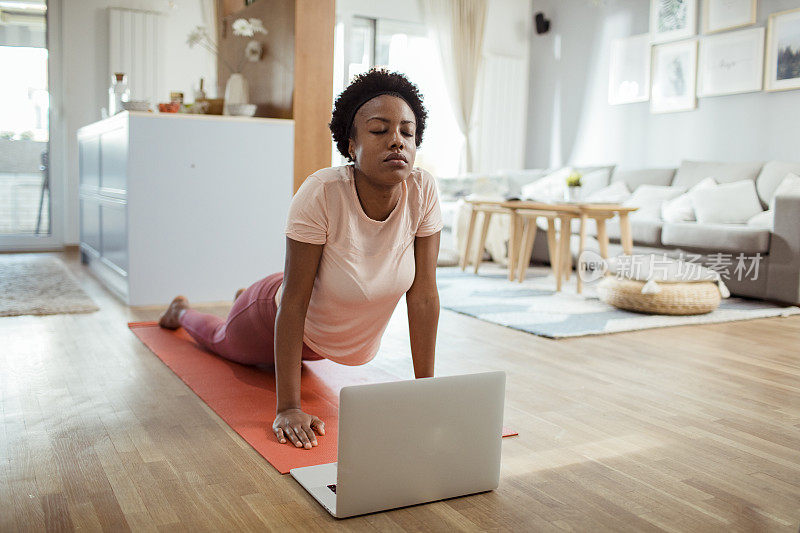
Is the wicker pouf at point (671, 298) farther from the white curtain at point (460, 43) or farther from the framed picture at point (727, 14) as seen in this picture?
the white curtain at point (460, 43)

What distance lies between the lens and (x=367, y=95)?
1.69m

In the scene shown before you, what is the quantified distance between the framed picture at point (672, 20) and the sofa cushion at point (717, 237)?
2.14 meters

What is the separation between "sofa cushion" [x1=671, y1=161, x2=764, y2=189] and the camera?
203 inches

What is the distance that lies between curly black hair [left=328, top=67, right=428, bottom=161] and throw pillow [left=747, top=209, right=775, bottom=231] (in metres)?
3.51

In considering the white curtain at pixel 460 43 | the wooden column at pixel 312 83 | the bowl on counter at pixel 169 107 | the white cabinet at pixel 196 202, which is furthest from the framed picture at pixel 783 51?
the bowl on counter at pixel 169 107

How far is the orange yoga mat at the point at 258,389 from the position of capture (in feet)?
5.68

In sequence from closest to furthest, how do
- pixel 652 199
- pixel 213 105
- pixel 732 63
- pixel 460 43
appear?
pixel 213 105 < pixel 652 199 < pixel 732 63 < pixel 460 43

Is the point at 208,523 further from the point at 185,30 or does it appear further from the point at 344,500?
the point at 185,30

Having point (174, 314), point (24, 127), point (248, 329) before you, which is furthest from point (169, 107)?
point (24, 127)

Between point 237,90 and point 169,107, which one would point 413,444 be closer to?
point 169,107

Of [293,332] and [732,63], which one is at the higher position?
[732,63]

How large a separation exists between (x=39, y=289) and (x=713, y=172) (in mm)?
4541


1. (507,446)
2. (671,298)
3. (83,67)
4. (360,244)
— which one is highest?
(83,67)

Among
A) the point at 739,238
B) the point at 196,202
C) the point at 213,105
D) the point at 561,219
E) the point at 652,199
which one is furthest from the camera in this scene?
the point at 652,199
